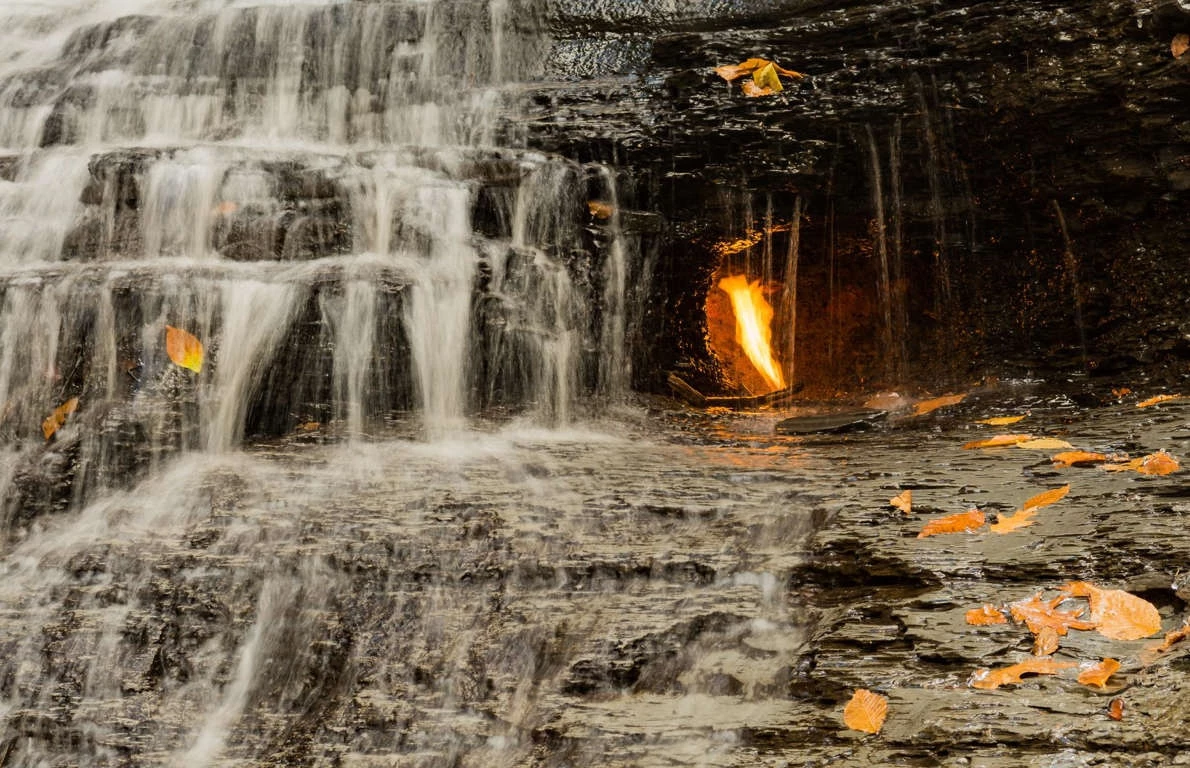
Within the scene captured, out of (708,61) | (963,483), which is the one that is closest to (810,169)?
(708,61)

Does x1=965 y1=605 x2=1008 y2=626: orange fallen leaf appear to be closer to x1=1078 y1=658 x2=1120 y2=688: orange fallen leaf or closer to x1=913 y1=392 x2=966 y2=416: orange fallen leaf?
x1=1078 y1=658 x2=1120 y2=688: orange fallen leaf

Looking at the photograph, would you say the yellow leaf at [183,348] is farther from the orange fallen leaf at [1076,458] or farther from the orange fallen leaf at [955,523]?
the orange fallen leaf at [1076,458]

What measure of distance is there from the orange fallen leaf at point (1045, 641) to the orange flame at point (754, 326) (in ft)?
16.1

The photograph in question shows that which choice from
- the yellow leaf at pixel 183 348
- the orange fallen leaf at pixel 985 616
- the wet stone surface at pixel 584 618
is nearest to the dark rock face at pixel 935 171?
the wet stone surface at pixel 584 618

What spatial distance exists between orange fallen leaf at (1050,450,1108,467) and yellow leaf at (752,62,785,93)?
12.0 feet

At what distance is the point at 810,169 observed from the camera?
693 centimetres

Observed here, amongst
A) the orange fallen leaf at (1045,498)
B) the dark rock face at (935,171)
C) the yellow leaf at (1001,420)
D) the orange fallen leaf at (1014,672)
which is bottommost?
the orange fallen leaf at (1014,672)

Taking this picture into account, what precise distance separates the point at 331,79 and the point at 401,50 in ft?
2.10

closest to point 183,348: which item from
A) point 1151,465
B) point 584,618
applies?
point 584,618

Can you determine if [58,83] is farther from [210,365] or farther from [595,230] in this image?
[595,230]

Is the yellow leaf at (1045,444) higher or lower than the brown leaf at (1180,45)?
lower

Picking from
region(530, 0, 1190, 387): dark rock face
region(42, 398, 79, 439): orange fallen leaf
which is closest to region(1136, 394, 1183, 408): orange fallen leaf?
region(530, 0, 1190, 387): dark rock face

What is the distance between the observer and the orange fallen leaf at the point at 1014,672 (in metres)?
2.67

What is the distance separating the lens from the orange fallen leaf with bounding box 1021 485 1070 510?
374 centimetres
